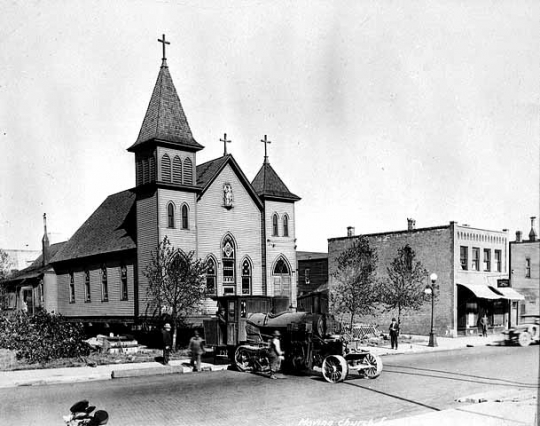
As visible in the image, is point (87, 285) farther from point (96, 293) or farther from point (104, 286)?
point (104, 286)

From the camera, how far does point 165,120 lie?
2884 cm

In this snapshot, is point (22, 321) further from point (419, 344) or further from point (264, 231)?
point (419, 344)

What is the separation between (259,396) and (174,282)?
459 inches

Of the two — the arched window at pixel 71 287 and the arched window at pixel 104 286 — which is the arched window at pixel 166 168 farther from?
the arched window at pixel 71 287

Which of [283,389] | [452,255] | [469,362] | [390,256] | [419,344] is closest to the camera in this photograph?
[283,389]

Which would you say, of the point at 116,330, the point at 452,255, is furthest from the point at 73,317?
the point at 452,255

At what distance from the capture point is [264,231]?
33.1 meters

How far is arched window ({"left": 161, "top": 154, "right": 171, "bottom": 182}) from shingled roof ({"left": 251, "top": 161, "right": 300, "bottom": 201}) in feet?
22.8

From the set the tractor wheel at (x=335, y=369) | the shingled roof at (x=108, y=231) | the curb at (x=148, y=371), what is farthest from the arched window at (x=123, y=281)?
the tractor wheel at (x=335, y=369)

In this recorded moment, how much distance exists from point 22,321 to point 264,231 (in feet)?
46.4

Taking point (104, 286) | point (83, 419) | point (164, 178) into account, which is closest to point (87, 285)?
point (104, 286)

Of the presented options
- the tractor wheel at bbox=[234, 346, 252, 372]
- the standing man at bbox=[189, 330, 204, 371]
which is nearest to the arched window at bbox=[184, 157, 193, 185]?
the standing man at bbox=[189, 330, 204, 371]

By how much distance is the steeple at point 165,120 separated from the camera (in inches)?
1121

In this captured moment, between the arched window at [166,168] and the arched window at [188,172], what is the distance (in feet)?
3.02
